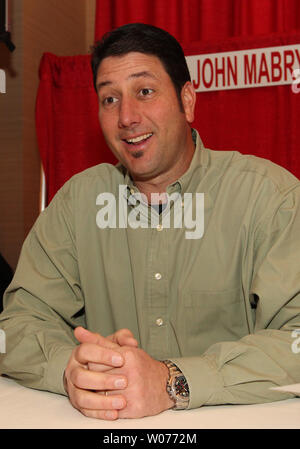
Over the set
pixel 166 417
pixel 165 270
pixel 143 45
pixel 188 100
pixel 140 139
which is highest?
pixel 143 45

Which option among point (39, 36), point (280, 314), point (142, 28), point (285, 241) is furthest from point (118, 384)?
point (39, 36)

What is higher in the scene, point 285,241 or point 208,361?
point 285,241

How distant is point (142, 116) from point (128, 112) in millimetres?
42

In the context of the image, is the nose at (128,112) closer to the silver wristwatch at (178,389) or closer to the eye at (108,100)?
the eye at (108,100)

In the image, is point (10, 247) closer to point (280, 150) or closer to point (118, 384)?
point (280, 150)

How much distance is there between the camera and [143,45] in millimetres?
1251

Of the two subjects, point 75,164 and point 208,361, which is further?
point 75,164

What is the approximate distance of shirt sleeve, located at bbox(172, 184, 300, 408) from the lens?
2.45 feet

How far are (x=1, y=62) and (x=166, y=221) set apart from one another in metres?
1.59

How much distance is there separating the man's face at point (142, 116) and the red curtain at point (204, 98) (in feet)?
2.96

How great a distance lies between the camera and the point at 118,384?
2.37 ft

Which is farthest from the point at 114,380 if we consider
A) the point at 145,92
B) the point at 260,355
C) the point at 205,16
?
the point at 205,16

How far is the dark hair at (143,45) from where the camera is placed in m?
1.25

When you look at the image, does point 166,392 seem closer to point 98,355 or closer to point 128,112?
point 98,355
